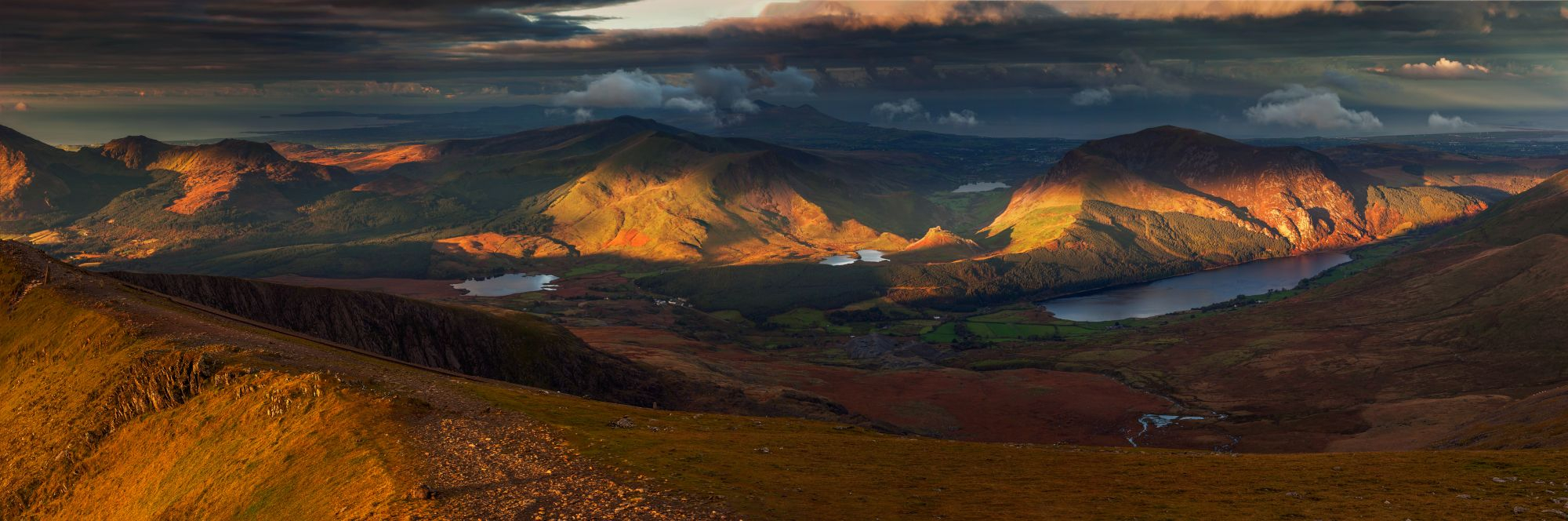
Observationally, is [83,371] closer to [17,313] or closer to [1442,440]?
[17,313]

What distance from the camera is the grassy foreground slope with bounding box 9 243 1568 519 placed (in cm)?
6106

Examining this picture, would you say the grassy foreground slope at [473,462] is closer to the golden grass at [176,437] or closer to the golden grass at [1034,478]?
the golden grass at [176,437]

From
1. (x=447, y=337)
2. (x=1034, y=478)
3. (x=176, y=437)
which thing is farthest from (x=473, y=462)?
(x=447, y=337)

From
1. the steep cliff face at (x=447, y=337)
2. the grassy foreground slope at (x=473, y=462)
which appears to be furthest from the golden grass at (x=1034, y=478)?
the steep cliff face at (x=447, y=337)

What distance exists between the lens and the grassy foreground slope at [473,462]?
61062 millimetres

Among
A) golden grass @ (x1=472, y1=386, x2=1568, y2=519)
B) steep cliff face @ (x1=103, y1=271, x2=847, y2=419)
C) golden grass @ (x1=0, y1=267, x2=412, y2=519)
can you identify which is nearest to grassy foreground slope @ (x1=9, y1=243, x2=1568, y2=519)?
golden grass @ (x1=0, y1=267, x2=412, y2=519)

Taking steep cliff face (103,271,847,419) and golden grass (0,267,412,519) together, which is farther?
steep cliff face (103,271,847,419)

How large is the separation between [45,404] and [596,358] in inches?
4393

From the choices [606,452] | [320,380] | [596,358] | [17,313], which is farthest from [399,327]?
[606,452]

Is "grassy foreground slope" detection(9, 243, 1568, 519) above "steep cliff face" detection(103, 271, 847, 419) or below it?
above

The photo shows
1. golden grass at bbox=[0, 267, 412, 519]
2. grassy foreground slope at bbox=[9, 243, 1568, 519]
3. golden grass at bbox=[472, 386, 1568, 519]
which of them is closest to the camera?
grassy foreground slope at bbox=[9, 243, 1568, 519]

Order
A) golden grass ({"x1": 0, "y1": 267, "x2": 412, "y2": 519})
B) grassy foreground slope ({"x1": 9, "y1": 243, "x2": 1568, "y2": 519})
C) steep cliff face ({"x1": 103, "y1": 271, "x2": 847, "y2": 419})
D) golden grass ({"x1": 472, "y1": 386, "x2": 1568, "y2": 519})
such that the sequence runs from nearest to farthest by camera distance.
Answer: grassy foreground slope ({"x1": 9, "y1": 243, "x2": 1568, "y2": 519}) < golden grass ({"x1": 472, "y1": 386, "x2": 1568, "y2": 519}) < golden grass ({"x1": 0, "y1": 267, "x2": 412, "y2": 519}) < steep cliff face ({"x1": 103, "y1": 271, "x2": 847, "y2": 419})

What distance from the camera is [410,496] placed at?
5681 cm

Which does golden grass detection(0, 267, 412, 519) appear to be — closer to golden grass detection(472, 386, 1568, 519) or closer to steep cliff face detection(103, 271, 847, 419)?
golden grass detection(472, 386, 1568, 519)
